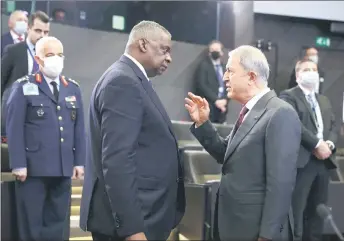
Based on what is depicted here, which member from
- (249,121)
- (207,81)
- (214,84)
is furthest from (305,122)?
(249,121)

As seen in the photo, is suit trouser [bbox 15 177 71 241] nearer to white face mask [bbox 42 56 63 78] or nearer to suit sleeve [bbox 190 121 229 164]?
white face mask [bbox 42 56 63 78]

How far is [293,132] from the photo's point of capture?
186cm

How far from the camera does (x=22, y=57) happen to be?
10.5 feet

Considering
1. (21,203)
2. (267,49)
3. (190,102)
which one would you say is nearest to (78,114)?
(21,203)

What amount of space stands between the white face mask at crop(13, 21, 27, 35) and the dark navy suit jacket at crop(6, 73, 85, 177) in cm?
98

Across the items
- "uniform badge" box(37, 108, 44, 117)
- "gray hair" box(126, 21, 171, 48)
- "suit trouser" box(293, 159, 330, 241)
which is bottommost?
"suit trouser" box(293, 159, 330, 241)

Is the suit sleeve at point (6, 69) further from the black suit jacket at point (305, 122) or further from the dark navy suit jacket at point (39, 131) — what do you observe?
the black suit jacket at point (305, 122)

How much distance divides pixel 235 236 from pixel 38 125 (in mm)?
1349

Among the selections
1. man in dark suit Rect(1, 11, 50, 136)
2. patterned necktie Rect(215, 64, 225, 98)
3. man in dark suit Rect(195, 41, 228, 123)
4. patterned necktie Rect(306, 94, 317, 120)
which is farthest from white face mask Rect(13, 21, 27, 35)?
patterned necktie Rect(306, 94, 317, 120)

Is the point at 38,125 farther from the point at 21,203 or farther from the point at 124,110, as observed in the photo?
the point at 124,110

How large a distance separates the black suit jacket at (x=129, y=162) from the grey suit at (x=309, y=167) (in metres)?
1.22

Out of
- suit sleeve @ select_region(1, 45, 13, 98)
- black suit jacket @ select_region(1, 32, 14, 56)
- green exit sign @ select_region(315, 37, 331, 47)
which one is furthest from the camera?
black suit jacket @ select_region(1, 32, 14, 56)

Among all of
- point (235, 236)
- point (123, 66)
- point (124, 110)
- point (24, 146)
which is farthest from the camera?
point (24, 146)

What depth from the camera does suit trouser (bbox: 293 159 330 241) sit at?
2761mm
